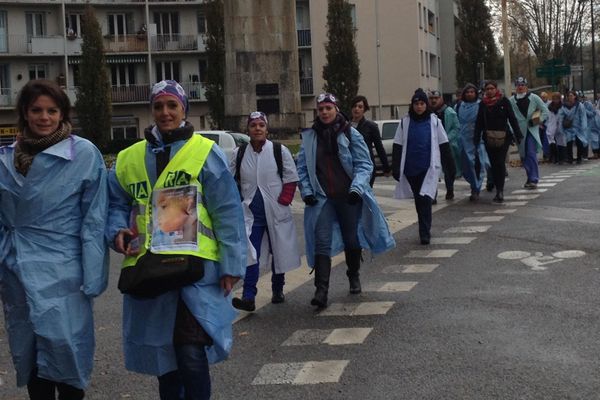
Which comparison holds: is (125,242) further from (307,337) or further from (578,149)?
(578,149)

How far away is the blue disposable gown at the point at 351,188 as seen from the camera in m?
8.04

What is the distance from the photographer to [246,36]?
2981cm

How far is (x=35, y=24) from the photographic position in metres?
60.8

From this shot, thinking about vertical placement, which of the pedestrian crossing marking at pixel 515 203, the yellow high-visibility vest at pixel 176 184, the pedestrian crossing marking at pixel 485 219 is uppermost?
the yellow high-visibility vest at pixel 176 184

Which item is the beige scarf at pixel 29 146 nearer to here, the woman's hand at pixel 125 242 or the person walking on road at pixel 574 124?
the woman's hand at pixel 125 242

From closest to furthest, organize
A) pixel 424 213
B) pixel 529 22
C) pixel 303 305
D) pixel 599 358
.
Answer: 1. pixel 599 358
2. pixel 303 305
3. pixel 424 213
4. pixel 529 22

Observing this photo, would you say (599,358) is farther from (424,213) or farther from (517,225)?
(517,225)

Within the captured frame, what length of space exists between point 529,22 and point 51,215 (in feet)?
240

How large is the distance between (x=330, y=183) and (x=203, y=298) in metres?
3.85

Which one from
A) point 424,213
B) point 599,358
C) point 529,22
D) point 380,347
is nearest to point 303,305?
point 380,347

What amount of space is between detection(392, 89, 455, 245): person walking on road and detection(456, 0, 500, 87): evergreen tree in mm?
56513

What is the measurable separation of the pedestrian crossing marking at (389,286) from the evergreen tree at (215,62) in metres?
43.2

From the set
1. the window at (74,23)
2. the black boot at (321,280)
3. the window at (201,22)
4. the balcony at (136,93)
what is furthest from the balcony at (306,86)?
the black boot at (321,280)

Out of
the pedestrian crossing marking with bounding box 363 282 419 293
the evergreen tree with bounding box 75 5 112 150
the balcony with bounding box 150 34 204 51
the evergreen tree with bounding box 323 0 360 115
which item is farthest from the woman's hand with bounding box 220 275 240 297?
the balcony with bounding box 150 34 204 51
